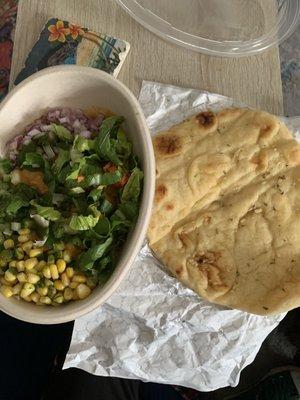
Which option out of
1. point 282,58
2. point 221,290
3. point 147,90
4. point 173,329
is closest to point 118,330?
point 173,329

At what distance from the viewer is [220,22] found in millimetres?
987

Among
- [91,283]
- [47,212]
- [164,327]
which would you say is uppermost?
[47,212]

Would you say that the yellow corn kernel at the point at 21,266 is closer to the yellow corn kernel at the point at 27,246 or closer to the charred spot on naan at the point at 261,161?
the yellow corn kernel at the point at 27,246

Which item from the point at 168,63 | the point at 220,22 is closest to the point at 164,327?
the point at 168,63

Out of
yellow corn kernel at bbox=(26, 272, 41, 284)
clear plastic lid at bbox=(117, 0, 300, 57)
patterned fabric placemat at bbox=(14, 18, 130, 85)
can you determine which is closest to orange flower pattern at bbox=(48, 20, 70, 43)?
patterned fabric placemat at bbox=(14, 18, 130, 85)

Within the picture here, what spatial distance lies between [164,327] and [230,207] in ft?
0.81

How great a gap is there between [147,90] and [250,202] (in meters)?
0.28

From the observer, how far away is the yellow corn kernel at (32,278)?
744mm

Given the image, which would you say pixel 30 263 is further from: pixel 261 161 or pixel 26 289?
pixel 261 161

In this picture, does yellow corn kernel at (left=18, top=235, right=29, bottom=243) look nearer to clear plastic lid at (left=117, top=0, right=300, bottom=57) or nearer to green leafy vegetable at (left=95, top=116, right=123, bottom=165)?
green leafy vegetable at (left=95, top=116, right=123, bottom=165)

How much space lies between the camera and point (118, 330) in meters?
0.94

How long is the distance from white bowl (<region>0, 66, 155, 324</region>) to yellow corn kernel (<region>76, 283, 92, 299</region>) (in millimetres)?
12

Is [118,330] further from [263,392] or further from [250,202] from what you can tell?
[263,392]

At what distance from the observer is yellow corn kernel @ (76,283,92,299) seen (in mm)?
746
